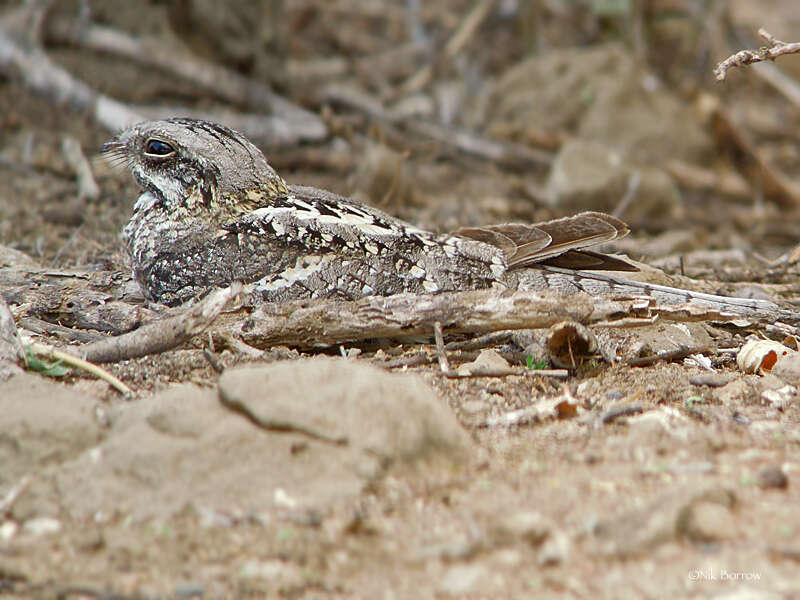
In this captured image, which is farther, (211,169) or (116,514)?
(211,169)

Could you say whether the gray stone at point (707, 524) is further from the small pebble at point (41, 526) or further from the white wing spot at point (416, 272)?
the white wing spot at point (416, 272)

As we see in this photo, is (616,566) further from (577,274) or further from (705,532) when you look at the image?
(577,274)

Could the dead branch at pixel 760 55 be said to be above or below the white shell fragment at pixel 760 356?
above

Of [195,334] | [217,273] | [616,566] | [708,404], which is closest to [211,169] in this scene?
[217,273]

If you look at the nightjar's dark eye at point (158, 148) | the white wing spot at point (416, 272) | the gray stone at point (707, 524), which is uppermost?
the nightjar's dark eye at point (158, 148)

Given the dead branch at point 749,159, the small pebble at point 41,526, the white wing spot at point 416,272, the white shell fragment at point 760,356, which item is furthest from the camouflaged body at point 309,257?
the dead branch at point 749,159

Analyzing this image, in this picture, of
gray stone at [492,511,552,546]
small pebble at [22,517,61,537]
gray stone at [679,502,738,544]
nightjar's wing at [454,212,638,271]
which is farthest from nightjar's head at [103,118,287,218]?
gray stone at [679,502,738,544]

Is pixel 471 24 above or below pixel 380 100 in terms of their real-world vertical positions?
above
